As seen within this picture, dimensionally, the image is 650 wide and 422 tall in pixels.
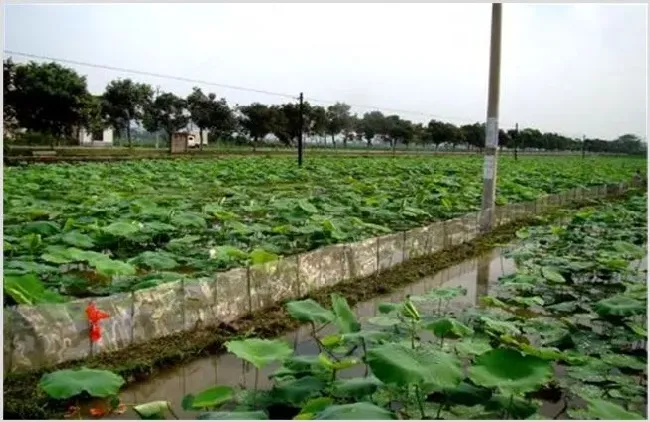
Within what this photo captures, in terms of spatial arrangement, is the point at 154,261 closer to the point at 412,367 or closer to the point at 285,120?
the point at 412,367

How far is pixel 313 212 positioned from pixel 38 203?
472cm

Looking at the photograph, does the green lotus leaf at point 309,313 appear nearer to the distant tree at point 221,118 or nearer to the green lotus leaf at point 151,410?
the green lotus leaf at point 151,410

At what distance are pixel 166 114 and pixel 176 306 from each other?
42.5 metres

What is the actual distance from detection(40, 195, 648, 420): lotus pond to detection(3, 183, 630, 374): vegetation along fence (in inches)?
18.4

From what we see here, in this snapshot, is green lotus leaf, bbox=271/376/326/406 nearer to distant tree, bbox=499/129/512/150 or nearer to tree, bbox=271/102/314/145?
tree, bbox=271/102/314/145

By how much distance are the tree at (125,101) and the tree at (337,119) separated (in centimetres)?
2317

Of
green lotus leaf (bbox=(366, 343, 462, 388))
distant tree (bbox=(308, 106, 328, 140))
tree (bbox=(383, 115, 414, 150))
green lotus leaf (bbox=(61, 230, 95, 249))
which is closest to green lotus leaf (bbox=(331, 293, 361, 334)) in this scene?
green lotus leaf (bbox=(366, 343, 462, 388))

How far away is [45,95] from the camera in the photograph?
1077 inches

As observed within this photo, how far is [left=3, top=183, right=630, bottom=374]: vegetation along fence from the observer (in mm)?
Result: 3263

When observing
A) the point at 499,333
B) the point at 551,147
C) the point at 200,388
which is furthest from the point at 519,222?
the point at 551,147

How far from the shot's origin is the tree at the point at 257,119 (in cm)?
4838

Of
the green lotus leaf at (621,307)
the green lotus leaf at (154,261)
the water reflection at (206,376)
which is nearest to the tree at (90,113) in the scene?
the green lotus leaf at (154,261)

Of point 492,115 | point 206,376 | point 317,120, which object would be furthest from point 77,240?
point 317,120

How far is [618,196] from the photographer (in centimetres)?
1688
